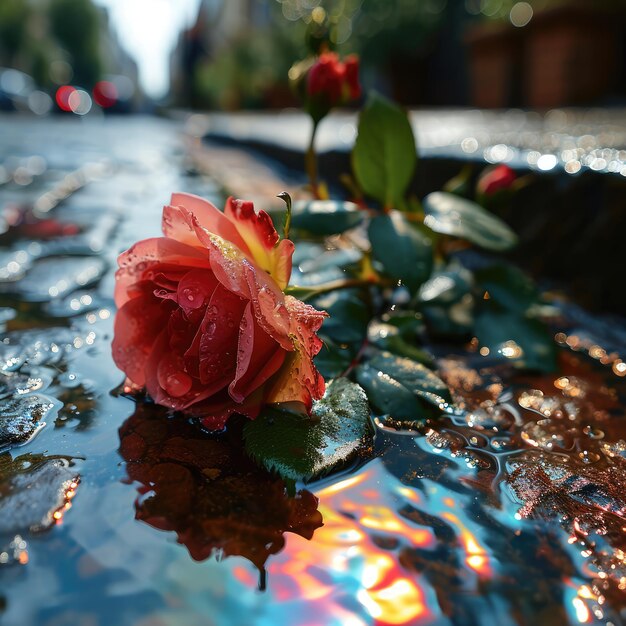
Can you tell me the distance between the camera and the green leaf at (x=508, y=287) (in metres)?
1.07

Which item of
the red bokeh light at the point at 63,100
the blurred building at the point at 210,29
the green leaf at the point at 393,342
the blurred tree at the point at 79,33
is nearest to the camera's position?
the green leaf at the point at 393,342

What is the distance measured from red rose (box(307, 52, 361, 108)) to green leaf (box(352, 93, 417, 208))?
3.1 inches

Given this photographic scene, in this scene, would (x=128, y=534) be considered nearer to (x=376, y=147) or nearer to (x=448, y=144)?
(x=376, y=147)

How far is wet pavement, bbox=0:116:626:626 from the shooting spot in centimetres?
46

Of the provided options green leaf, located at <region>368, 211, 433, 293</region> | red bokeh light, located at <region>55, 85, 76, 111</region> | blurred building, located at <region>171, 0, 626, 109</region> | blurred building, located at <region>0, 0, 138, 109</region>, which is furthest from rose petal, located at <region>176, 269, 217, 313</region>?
blurred building, located at <region>0, 0, 138, 109</region>

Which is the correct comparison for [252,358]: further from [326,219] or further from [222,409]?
[326,219]

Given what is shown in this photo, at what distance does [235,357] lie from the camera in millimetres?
619

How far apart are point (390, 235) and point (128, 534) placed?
57cm

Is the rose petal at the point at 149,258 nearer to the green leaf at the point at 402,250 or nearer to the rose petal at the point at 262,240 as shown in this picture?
the rose petal at the point at 262,240

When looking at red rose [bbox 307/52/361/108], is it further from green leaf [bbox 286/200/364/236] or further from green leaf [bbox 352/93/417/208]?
green leaf [bbox 286/200/364/236]

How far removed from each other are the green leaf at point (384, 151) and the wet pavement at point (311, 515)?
1.08 feet


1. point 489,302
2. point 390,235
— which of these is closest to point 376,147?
point 390,235

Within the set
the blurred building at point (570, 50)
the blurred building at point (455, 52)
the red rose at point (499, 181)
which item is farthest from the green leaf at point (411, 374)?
the blurred building at point (570, 50)

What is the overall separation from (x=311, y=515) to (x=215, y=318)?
0.67 ft
